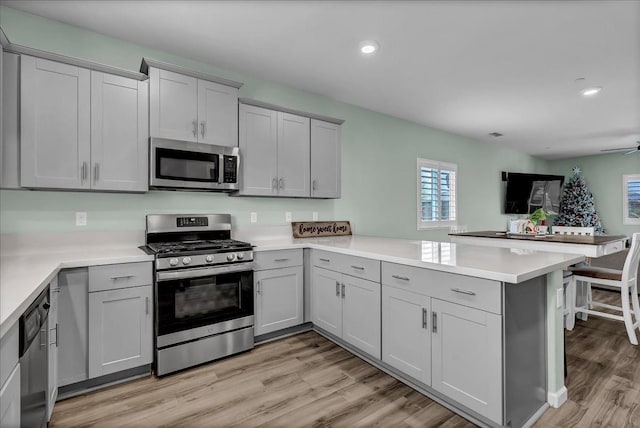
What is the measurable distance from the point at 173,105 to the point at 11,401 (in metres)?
2.21

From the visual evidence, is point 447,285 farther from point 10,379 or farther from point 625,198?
point 625,198

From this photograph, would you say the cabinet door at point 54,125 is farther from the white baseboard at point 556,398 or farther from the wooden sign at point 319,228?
the white baseboard at point 556,398

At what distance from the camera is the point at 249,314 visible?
9.12 ft

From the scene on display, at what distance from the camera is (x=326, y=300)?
2969 millimetres

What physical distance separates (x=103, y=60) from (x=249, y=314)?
2.43m

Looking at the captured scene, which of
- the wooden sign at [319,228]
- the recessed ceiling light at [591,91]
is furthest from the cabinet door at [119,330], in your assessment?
the recessed ceiling light at [591,91]

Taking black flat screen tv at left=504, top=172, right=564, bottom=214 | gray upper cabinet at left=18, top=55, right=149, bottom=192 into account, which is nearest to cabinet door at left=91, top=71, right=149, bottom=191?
gray upper cabinet at left=18, top=55, right=149, bottom=192

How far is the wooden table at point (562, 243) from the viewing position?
330 centimetres

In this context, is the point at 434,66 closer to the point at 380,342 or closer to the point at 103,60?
the point at 380,342

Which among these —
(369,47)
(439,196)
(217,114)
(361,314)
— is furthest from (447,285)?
(439,196)

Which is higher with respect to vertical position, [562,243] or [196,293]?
[562,243]

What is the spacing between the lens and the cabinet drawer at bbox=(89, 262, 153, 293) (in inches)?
84.2

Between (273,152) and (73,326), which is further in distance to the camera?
(273,152)

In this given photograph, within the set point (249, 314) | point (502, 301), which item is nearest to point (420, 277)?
point (502, 301)
